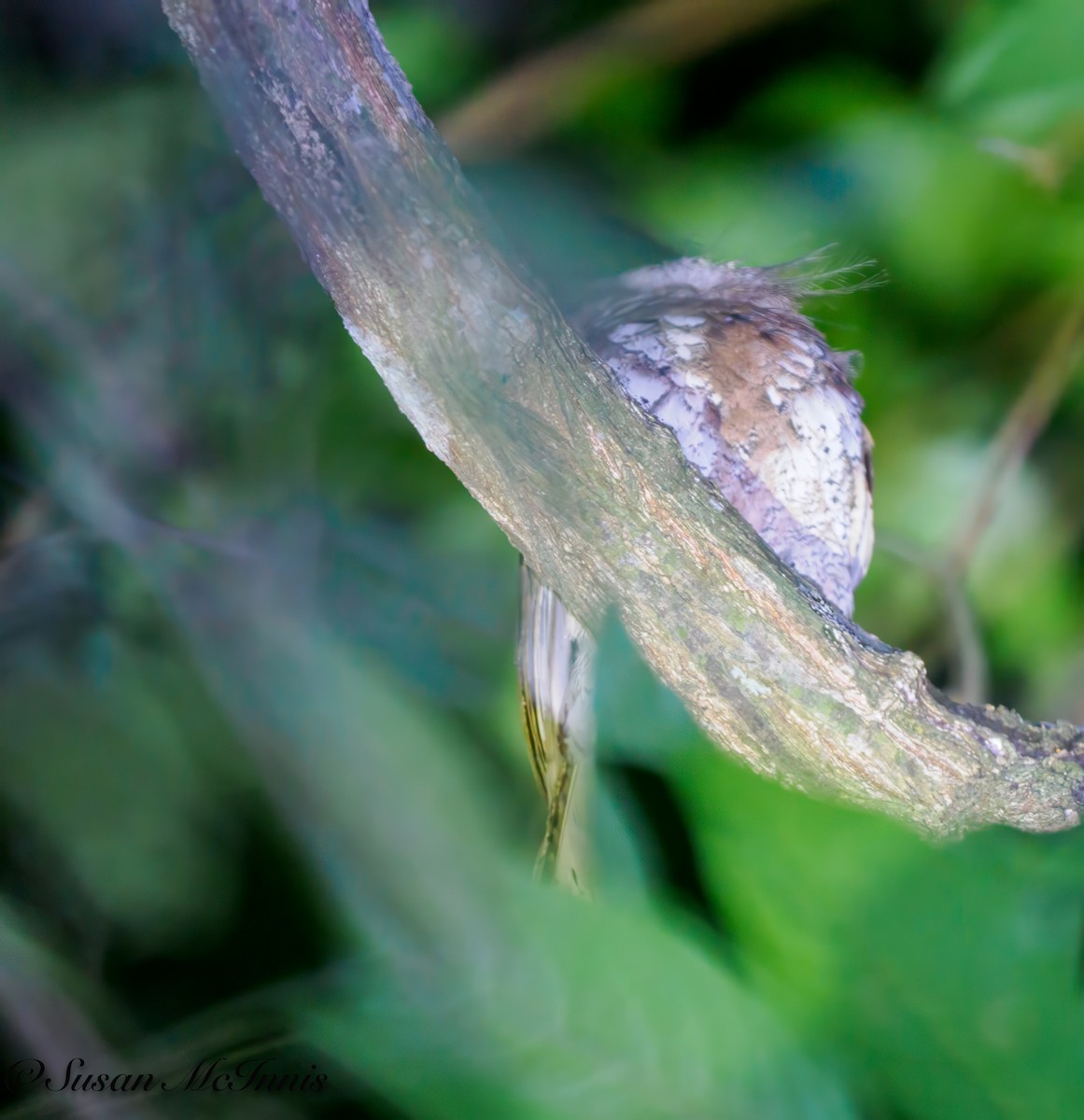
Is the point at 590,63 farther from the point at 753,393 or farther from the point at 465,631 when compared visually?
the point at 465,631

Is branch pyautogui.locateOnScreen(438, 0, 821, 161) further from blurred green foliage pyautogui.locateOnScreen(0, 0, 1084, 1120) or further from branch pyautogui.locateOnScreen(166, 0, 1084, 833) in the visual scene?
branch pyautogui.locateOnScreen(166, 0, 1084, 833)

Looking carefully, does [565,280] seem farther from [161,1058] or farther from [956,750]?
[161,1058]

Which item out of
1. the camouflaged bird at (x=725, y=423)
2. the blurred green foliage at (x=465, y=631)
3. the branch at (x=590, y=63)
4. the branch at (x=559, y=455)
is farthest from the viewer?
the branch at (x=590, y=63)

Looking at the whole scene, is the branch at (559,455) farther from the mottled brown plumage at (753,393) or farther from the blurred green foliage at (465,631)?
the mottled brown plumage at (753,393)

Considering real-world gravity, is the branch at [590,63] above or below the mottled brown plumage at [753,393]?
above

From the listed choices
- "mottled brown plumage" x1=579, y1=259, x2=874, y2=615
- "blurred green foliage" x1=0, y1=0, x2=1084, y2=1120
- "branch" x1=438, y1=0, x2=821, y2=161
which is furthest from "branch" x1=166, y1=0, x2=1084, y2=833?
"branch" x1=438, y1=0, x2=821, y2=161

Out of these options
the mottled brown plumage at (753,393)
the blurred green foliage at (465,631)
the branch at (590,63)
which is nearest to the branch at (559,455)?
the blurred green foliage at (465,631)

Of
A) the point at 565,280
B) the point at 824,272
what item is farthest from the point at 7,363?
the point at 824,272
